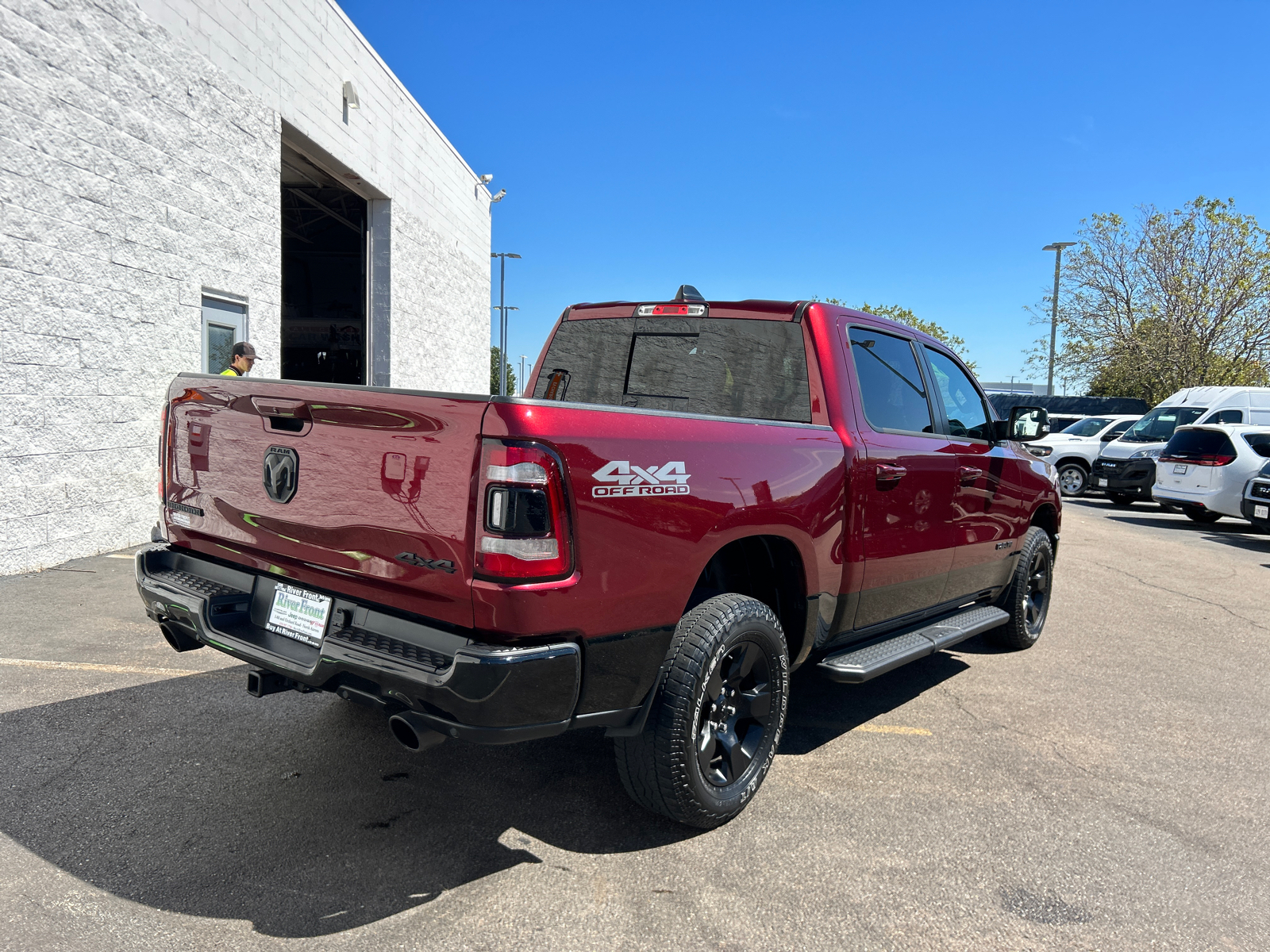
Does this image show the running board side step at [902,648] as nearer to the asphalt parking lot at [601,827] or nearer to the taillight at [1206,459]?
the asphalt parking lot at [601,827]

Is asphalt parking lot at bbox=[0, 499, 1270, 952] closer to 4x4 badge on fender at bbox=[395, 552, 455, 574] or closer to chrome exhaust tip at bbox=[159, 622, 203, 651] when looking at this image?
chrome exhaust tip at bbox=[159, 622, 203, 651]

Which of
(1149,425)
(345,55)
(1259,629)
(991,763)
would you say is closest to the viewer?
(991,763)

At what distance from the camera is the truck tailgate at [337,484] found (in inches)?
95.3

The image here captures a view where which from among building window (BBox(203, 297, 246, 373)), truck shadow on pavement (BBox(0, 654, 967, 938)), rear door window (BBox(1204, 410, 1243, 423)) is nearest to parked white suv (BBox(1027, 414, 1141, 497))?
rear door window (BBox(1204, 410, 1243, 423))

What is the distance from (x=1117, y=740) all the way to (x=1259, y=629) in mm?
3586

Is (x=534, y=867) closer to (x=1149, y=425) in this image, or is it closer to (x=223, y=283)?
(x=223, y=283)

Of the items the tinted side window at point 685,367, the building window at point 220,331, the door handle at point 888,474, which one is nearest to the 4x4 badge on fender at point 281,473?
the tinted side window at point 685,367

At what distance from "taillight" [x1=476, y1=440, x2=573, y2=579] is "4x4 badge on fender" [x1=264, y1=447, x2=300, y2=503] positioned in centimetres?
83

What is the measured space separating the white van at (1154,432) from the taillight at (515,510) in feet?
55.0

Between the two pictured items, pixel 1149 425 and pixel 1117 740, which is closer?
pixel 1117 740

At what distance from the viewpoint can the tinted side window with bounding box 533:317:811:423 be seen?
383cm

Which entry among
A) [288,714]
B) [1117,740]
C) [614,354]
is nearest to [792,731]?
[1117,740]

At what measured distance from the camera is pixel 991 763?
151 inches

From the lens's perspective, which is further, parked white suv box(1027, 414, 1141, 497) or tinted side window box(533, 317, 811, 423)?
parked white suv box(1027, 414, 1141, 497)
